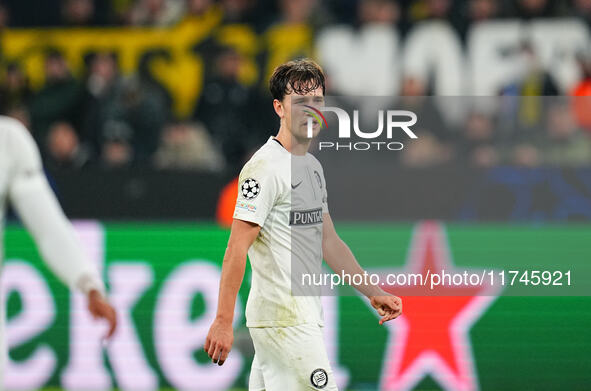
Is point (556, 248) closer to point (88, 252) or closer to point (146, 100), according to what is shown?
point (88, 252)

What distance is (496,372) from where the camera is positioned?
6.93 m

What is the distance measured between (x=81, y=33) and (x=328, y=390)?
762cm

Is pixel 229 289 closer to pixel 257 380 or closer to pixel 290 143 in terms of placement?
pixel 257 380

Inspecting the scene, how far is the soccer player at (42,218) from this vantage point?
347cm

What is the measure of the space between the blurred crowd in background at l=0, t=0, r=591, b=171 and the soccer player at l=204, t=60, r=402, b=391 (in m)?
4.04

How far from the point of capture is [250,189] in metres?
4.20

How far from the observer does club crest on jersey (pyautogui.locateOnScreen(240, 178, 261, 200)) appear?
4.19 m

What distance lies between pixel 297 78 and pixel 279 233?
2.25ft

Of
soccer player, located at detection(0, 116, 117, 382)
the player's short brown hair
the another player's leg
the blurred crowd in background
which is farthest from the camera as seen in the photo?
the blurred crowd in background

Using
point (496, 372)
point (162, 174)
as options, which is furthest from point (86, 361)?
point (496, 372)

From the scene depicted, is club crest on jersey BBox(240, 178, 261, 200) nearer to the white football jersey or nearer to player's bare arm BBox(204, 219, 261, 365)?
the white football jersey

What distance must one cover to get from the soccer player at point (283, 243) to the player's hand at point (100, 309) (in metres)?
0.69

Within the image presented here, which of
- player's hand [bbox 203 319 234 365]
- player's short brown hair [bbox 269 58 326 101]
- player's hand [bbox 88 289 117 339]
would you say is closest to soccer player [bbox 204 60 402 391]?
player's short brown hair [bbox 269 58 326 101]

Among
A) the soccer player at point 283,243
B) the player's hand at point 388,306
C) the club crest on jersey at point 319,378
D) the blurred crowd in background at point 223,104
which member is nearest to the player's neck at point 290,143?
the soccer player at point 283,243
